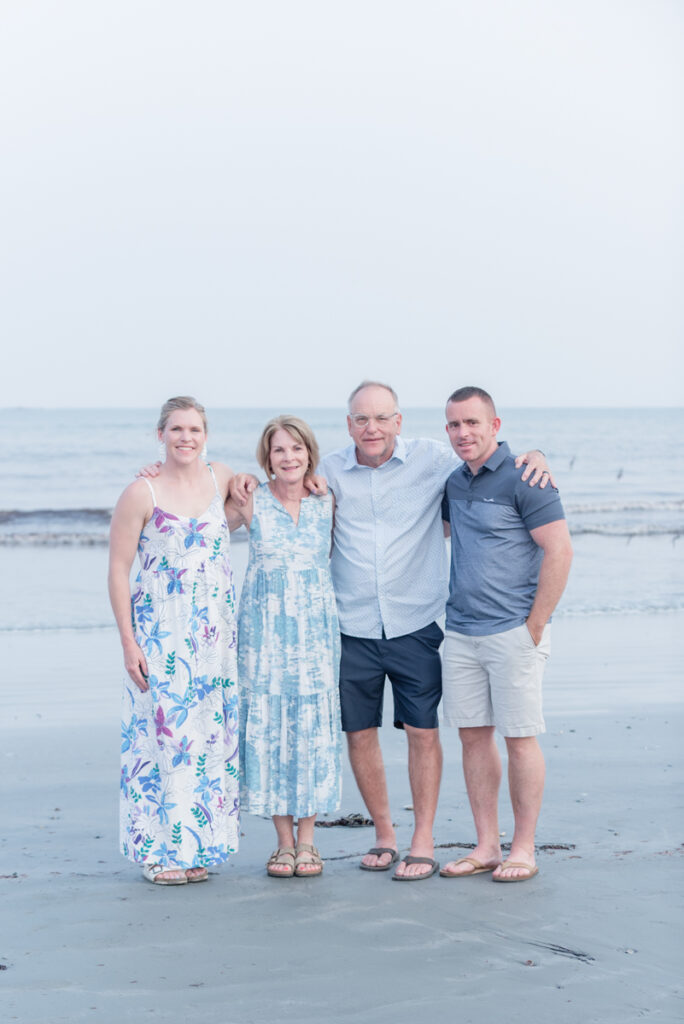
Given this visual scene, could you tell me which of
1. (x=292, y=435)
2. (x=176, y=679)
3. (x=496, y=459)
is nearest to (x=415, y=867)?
(x=176, y=679)

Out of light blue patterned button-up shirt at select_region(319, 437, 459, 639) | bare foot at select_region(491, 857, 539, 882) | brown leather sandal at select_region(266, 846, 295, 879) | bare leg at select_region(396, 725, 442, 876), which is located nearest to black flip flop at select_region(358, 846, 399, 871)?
bare leg at select_region(396, 725, 442, 876)

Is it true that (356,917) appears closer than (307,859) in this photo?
Yes

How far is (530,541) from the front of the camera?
13.2 feet

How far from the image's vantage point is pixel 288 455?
406cm

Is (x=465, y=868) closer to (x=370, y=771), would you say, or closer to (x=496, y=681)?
(x=370, y=771)

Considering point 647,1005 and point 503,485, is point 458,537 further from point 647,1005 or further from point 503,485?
point 647,1005

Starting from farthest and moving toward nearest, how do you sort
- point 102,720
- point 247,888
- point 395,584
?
point 102,720, point 395,584, point 247,888

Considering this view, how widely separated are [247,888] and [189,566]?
1.18 meters

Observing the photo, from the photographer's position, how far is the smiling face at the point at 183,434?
405 cm

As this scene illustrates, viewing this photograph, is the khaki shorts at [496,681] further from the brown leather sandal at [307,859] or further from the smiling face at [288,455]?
the smiling face at [288,455]

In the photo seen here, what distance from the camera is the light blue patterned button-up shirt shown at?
4.18 meters

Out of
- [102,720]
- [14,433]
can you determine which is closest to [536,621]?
[102,720]

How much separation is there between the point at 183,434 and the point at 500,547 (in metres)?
1.25

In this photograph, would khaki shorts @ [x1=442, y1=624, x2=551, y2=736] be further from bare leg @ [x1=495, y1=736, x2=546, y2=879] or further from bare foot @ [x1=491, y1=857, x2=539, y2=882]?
bare foot @ [x1=491, y1=857, x2=539, y2=882]
